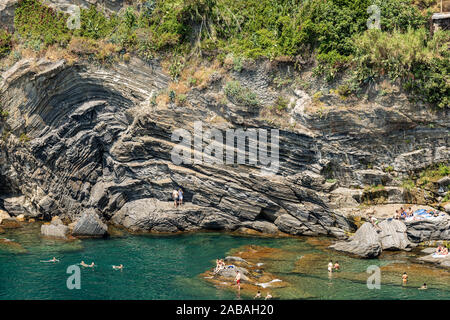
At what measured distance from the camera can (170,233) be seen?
34625 millimetres

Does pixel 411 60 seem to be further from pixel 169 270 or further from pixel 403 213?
pixel 169 270

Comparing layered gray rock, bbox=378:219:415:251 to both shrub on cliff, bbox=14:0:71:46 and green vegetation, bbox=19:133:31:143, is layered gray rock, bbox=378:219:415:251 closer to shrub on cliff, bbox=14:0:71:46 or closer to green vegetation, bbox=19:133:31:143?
green vegetation, bbox=19:133:31:143

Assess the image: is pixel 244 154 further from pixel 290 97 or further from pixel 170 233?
pixel 170 233

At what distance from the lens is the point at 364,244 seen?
29047 mm

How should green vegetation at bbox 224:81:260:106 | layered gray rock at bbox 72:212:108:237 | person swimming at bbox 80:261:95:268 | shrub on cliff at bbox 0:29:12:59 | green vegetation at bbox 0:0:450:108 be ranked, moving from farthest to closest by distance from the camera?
shrub on cliff at bbox 0:29:12:59 < green vegetation at bbox 224:81:260:106 < layered gray rock at bbox 72:212:108:237 < green vegetation at bbox 0:0:450:108 < person swimming at bbox 80:261:95:268

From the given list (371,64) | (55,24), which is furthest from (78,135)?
(371,64)

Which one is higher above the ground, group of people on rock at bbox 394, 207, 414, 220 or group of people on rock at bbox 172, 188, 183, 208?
group of people on rock at bbox 172, 188, 183, 208

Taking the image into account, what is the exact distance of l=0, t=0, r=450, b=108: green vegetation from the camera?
3147 centimetres

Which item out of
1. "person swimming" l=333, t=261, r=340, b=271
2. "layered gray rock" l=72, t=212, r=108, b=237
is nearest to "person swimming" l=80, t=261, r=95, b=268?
"layered gray rock" l=72, t=212, r=108, b=237

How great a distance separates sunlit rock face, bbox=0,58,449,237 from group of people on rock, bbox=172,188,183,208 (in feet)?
1.57

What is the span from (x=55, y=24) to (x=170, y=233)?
19.9 metres

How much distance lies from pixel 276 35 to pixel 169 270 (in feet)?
63.7
